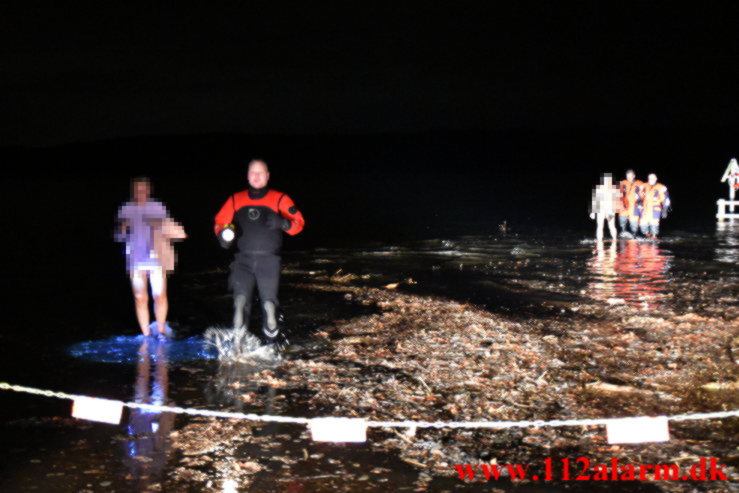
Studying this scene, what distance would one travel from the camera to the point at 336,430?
17.7 feet

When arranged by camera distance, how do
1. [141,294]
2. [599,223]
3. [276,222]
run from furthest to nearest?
[599,223]
[141,294]
[276,222]

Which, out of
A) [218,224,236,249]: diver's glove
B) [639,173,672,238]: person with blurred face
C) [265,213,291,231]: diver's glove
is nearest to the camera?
[218,224,236,249]: diver's glove

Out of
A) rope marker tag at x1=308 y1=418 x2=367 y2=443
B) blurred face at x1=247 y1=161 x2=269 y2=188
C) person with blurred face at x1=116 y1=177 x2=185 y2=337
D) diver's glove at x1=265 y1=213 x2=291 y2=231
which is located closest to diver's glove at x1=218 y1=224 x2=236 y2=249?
diver's glove at x1=265 y1=213 x2=291 y2=231

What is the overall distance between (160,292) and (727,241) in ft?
52.9

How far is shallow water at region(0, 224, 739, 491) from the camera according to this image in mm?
5250

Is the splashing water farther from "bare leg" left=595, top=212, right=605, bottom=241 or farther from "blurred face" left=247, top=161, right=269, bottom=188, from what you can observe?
"bare leg" left=595, top=212, right=605, bottom=241

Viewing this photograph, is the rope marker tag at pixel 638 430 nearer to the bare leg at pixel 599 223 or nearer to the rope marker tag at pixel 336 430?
the rope marker tag at pixel 336 430

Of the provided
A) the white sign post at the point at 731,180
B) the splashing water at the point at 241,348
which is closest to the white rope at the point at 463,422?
the splashing water at the point at 241,348

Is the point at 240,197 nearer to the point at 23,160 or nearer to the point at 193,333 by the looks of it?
the point at 193,333

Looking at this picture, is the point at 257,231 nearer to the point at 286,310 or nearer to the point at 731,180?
the point at 286,310

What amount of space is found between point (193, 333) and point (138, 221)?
1.79 metres

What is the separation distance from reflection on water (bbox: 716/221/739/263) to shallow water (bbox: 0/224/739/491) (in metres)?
0.05

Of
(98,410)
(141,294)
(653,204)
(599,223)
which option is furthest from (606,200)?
(98,410)

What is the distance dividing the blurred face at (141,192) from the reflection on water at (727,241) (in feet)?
40.1
